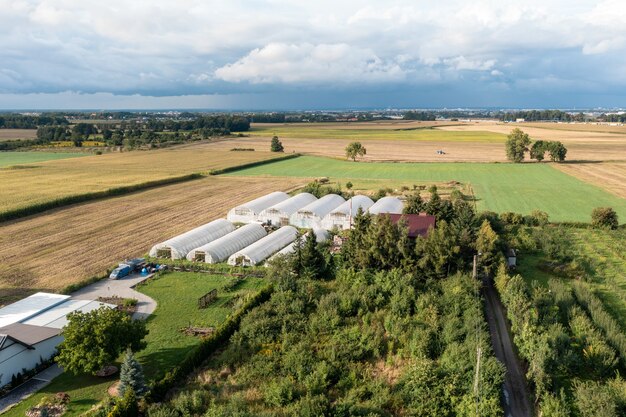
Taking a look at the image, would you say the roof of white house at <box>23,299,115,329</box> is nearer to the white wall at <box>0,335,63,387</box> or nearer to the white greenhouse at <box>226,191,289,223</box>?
the white wall at <box>0,335,63,387</box>

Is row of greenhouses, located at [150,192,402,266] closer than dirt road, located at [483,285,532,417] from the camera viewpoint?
No

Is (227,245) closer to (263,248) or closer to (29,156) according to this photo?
(263,248)

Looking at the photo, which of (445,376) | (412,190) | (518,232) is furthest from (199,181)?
(445,376)

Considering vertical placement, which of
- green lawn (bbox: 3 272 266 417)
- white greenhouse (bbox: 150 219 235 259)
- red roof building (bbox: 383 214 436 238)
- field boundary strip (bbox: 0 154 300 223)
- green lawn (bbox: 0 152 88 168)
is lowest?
green lawn (bbox: 3 272 266 417)

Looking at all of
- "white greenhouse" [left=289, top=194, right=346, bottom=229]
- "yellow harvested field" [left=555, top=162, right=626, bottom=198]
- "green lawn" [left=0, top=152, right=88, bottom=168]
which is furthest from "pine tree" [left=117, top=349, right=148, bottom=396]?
"green lawn" [left=0, top=152, right=88, bottom=168]

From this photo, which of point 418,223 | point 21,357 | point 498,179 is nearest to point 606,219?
point 418,223

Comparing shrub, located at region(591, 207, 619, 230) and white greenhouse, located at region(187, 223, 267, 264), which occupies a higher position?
shrub, located at region(591, 207, 619, 230)

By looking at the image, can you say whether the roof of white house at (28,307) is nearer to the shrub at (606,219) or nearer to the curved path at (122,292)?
the curved path at (122,292)
